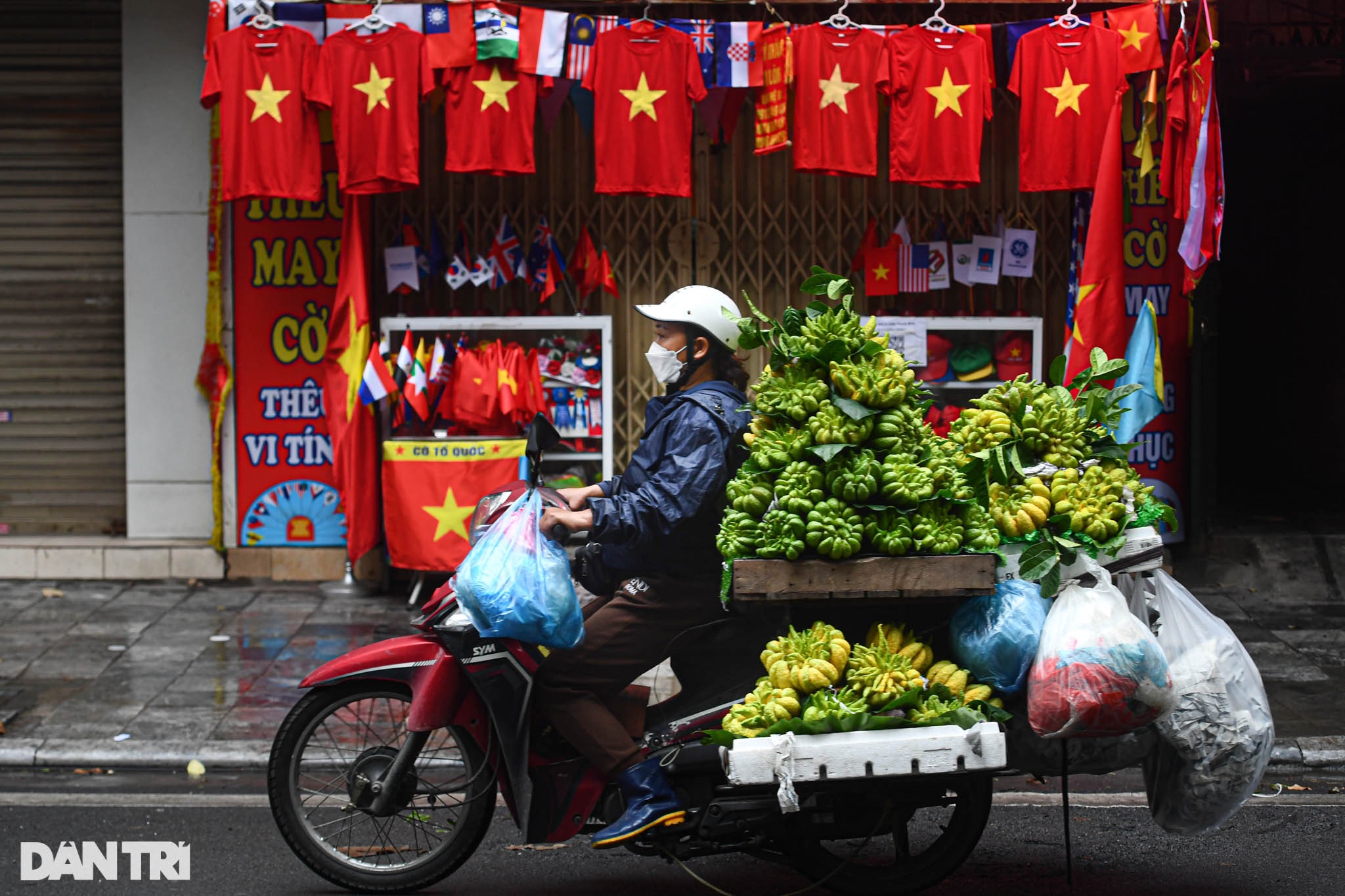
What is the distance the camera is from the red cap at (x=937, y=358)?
870 cm

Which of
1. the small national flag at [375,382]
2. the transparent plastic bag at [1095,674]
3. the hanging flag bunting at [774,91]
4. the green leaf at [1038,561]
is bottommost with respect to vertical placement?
the transparent plastic bag at [1095,674]

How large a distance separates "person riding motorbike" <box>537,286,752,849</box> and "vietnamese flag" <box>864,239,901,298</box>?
4577 millimetres

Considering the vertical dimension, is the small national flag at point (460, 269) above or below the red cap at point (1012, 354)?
above

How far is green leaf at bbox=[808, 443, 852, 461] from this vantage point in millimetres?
3703

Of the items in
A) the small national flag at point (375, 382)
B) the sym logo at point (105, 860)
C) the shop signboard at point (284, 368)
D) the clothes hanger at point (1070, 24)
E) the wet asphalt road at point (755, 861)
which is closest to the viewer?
the wet asphalt road at point (755, 861)

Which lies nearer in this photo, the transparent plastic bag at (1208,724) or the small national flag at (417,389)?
the transparent plastic bag at (1208,724)

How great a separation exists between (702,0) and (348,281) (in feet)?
9.12

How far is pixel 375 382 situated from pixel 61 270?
2.72 m

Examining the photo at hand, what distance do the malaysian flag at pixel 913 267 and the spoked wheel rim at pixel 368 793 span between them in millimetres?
5116

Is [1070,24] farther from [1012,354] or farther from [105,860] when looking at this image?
[105,860]

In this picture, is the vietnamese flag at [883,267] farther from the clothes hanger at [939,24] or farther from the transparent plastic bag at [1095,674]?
the transparent plastic bag at [1095,674]

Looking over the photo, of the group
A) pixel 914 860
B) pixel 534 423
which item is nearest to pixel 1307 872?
pixel 914 860

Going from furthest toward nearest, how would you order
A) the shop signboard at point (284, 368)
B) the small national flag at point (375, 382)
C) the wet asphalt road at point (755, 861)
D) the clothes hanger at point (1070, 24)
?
the shop signboard at point (284, 368)
the small national flag at point (375, 382)
the clothes hanger at point (1070, 24)
the wet asphalt road at point (755, 861)

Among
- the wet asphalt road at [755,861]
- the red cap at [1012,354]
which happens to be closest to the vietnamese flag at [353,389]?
the wet asphalt road at [755,861]
